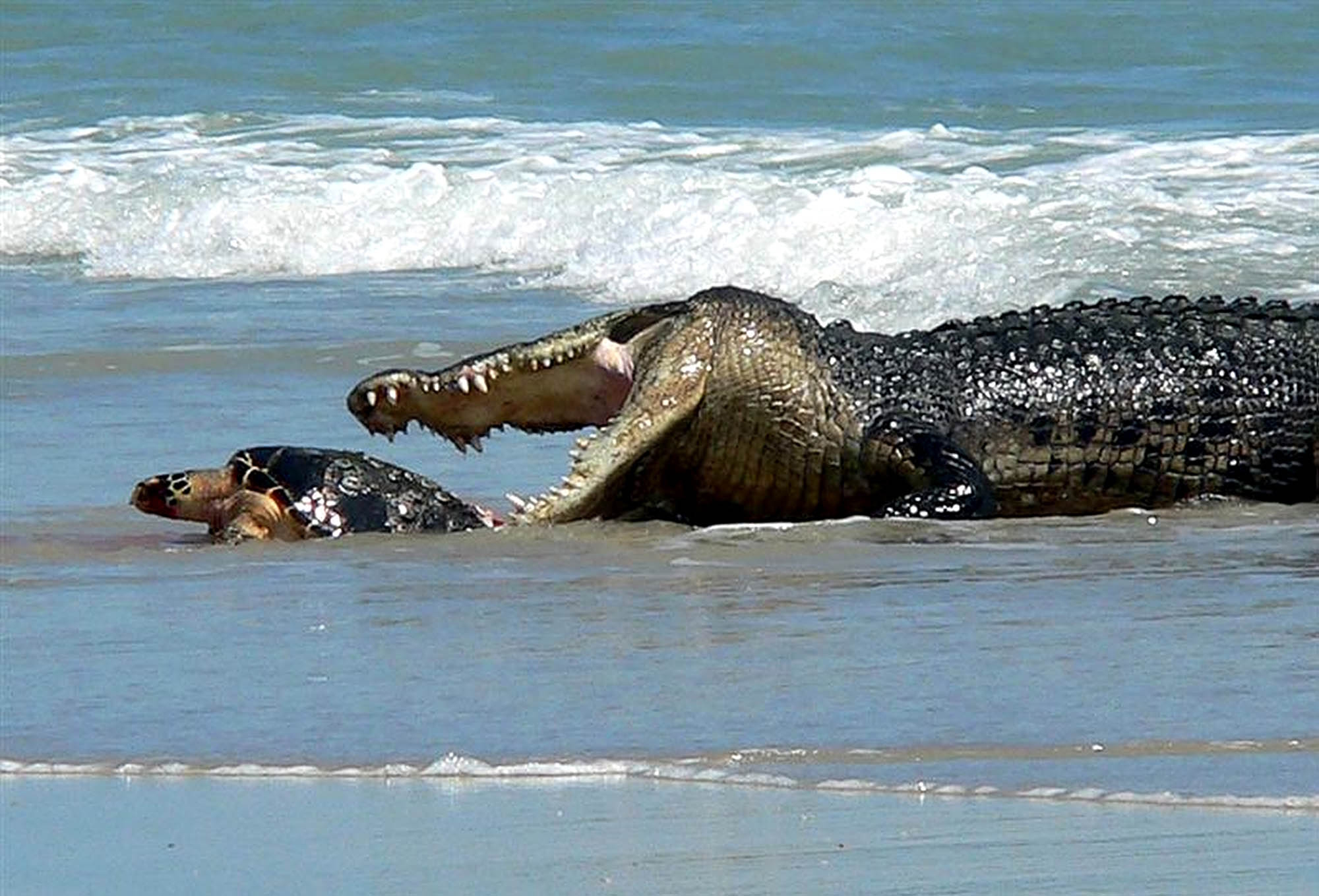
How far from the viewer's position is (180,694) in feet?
18.6

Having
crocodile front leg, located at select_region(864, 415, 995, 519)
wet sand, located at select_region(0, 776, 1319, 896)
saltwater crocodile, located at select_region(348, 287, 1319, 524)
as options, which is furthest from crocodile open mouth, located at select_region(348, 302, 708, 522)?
wet sand, located at select_region(0, 776, 1319, 896)

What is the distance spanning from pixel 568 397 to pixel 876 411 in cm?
83

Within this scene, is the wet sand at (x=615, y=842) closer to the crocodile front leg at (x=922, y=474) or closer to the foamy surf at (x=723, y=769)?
the foamy surf at (x=723, y=769)

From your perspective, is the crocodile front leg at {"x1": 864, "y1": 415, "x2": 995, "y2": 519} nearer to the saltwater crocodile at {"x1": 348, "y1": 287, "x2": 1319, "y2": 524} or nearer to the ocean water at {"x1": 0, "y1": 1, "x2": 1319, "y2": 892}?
the saltwater crocodile at {"x1": 348, "y1": 287, "x2": 1319, "y2": 524}

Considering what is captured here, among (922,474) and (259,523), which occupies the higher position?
(922,474)

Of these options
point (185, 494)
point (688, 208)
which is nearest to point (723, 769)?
point (185, 494)

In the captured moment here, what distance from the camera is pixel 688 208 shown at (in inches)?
603

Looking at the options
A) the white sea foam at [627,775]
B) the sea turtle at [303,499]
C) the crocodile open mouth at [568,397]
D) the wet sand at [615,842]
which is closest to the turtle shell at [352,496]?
the sea turtle at [303,499]

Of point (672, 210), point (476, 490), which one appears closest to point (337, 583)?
point (476, 490)

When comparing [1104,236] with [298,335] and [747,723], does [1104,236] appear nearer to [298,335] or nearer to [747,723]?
[298,335]

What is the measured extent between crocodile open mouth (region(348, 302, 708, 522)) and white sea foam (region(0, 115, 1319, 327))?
4461 millimetres

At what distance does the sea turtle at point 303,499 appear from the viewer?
7.91 meters

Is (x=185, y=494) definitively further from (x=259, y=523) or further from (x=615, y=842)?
(x=615, y=842)

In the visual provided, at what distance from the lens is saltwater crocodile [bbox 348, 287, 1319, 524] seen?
7.74 meters
